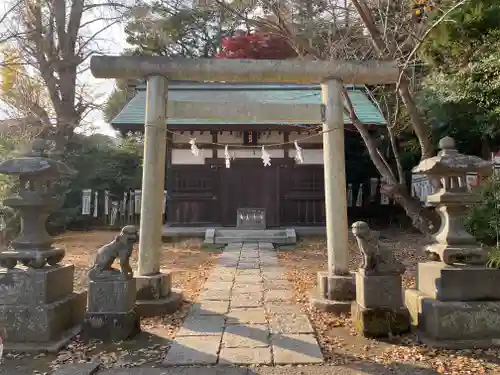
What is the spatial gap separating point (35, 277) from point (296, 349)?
2.87m

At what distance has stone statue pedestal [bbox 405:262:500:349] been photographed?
4027 mm

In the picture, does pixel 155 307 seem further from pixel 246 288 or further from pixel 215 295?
pixel 246 288

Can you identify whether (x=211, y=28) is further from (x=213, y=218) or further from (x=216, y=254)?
(x=216, y=254)

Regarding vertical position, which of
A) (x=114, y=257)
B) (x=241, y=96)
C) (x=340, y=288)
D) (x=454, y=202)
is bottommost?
(x=340, y=288)

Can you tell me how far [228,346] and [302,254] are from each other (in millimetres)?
6541

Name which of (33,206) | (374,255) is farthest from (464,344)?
(33,206)

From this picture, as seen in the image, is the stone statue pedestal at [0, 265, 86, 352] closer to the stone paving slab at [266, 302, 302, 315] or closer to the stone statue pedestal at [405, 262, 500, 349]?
the stone paving slab at [266, 302, 302, 315]

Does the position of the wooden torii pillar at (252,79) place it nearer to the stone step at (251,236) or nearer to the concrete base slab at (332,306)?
the concrete base slab at (332,306)

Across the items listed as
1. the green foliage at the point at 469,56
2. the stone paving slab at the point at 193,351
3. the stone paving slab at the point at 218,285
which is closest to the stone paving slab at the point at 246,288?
the stone paving slab at the point at 218,285

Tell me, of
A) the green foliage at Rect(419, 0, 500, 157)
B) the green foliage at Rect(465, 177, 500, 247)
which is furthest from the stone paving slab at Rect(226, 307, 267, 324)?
the green foliage at Rect(419, 0, 500, 157)

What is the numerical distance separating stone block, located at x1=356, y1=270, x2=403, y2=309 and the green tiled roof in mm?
7989

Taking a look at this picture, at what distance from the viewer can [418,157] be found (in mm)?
14641

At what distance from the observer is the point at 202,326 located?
181 inches

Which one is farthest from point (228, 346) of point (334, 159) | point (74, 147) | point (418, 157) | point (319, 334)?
point (74, 147)
